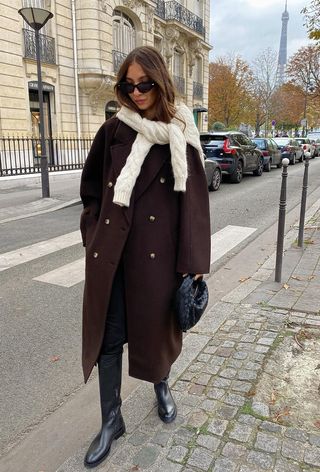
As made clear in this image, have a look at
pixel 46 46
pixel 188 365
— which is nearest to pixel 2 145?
pixel 46 46

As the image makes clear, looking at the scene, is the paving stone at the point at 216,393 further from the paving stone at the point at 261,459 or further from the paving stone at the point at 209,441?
the paving stone at the point at 261,459

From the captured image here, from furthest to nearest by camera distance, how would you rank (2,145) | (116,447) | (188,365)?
(2,145)
(188,365)
(116,447)

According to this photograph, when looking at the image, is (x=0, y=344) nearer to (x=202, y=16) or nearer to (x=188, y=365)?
(x=188, y=365)

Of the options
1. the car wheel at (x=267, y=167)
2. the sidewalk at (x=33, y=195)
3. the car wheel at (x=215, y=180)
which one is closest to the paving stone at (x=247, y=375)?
the sidewalk at (x=33, y=195)

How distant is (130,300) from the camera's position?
2131mm

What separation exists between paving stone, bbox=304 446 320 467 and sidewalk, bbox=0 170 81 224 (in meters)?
7.67

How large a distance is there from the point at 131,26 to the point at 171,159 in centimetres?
2284

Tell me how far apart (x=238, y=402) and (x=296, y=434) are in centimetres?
39

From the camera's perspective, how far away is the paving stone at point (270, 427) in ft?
7.61

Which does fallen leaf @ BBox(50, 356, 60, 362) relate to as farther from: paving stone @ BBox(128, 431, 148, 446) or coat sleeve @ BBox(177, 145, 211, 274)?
coat sleeve @ BBox(177, 145, 211, 274)

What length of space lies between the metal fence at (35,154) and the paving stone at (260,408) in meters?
12.7

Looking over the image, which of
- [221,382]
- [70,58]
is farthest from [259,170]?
[221,382]

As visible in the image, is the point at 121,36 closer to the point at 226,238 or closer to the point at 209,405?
the point at 226,238

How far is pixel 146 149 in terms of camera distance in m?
2.04
